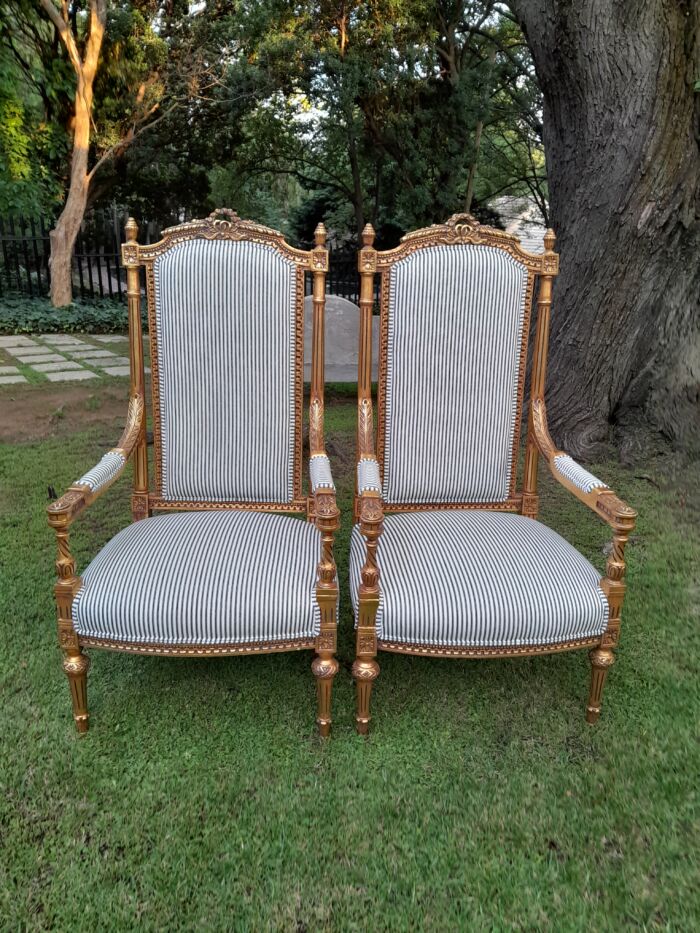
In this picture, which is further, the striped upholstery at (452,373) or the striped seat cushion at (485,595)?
the striped upholstery at (452,373)

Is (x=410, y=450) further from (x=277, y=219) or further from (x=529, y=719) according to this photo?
(x=277, y=219)

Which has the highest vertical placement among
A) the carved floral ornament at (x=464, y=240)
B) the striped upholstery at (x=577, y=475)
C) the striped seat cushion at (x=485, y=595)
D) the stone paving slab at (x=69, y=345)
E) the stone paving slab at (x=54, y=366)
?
the carved floral ornament at (x=464, y=240)

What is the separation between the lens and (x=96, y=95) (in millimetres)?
9188

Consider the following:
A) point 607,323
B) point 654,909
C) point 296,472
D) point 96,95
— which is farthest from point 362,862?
point 96,95

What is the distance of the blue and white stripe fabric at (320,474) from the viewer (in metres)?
1.80

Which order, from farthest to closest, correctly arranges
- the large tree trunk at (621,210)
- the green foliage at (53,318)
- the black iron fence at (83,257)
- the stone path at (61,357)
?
the black iron fence at (83,257) → the green foliage at (53,318) → the stone path at (61,357) → the large tree trunk at (621,210)

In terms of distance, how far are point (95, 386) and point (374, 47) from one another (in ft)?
18.2

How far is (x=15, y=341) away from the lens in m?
7.79

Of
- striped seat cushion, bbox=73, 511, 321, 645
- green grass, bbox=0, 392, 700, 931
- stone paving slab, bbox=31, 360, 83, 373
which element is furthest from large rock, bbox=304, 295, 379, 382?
striped seat cushion, bbox=73, 511, 321, 645

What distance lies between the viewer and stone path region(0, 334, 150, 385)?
5.96 meters

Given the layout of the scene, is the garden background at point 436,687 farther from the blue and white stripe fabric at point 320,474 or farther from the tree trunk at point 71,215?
the blue and white stripe fabric at point 320,474

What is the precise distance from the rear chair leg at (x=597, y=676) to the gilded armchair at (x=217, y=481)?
2.28 ft

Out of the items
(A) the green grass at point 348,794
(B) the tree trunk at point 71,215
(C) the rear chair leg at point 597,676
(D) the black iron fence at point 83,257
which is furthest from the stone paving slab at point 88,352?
(C) the rear chair leg at point 597,676

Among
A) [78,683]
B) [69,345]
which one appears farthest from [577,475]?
[69,345]
